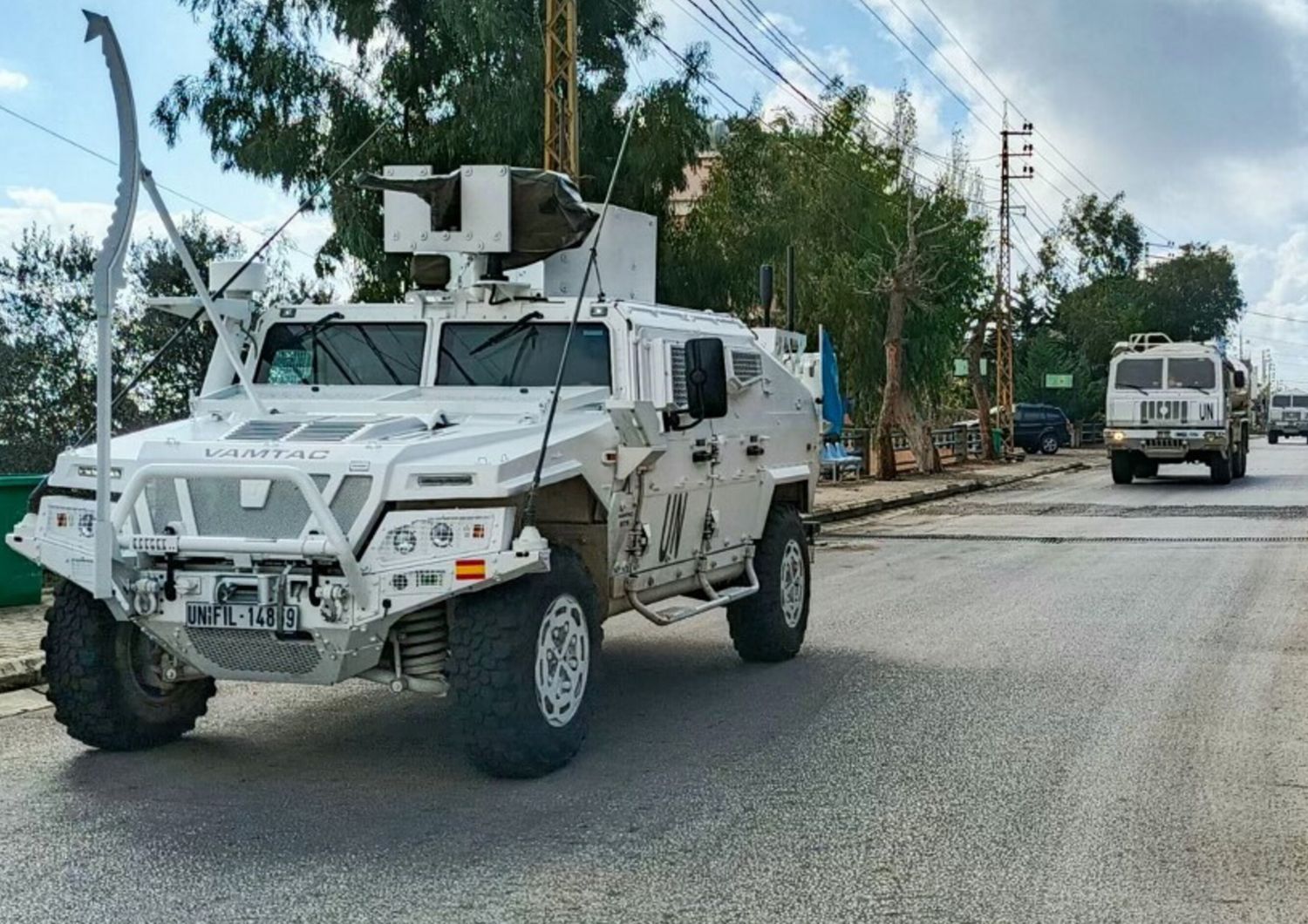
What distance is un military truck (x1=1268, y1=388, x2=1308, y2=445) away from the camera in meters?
72.7

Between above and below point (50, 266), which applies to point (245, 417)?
below

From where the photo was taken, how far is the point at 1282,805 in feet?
21.2

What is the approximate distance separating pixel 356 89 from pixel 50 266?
9.13 metres

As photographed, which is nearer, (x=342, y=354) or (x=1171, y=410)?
(x=342, y=354)

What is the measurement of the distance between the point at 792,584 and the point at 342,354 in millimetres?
3291

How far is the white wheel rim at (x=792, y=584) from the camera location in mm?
10078

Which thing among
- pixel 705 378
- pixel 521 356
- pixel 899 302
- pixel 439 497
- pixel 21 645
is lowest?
pixel 21 645

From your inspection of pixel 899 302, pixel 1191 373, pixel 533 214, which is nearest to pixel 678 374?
pixel 533 214

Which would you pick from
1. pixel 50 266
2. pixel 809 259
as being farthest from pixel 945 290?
pixel 50 266

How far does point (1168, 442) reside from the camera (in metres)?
31.6

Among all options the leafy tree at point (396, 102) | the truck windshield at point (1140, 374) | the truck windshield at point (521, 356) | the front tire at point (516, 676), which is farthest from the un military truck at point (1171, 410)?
the front tire at point (516, 676)

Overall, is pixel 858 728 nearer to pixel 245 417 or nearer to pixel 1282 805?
pixel 1282 805

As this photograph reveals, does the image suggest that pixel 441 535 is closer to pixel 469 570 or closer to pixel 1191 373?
pixel 469 570

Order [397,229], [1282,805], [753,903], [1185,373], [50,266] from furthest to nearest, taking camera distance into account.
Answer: [1185,373] → [50,266] → [397,229] → [1282,805] → [753,903]
